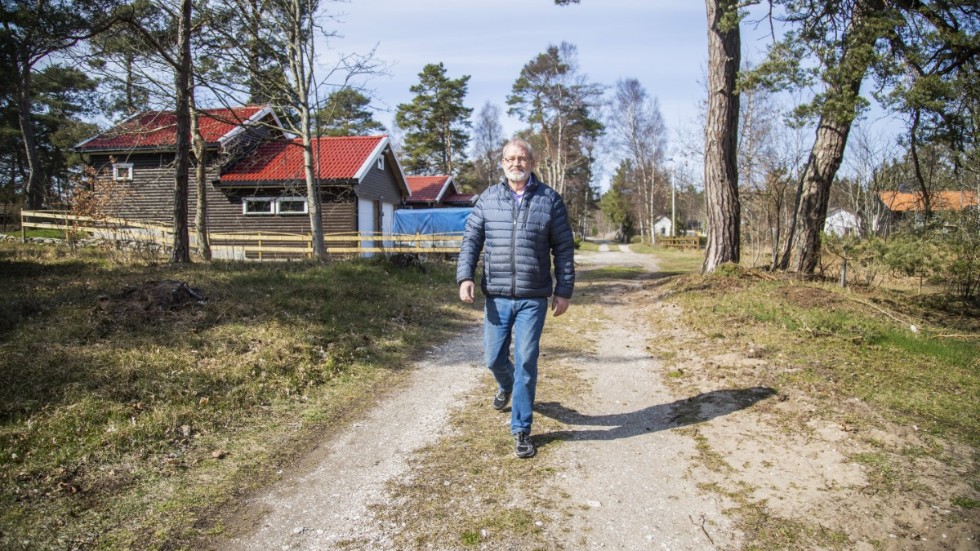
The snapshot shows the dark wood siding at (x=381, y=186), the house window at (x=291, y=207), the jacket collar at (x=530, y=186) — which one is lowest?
the jacket collar at (x=530, y=186)

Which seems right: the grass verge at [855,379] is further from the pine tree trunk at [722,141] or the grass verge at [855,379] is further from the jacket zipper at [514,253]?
the pine tree trunk at [722,141]

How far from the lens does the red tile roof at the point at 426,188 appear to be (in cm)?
3022

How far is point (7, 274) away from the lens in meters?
7.61

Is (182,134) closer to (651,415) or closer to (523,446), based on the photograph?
(523,446)

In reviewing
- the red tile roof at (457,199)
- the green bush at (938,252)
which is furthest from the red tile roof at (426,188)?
the green bush at (938,252)

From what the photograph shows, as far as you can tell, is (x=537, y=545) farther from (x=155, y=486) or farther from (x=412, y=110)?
(x=412, y=110)

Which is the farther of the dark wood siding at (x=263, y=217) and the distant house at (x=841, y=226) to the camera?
the dark wood siding at (x=263, y=217)

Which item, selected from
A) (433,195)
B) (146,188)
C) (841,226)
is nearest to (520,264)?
(841,226)

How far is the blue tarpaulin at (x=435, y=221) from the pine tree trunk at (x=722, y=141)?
1235 cm

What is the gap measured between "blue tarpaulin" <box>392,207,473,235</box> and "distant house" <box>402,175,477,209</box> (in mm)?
6566

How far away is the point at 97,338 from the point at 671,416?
515 centimetres

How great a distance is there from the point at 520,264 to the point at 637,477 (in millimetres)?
1504

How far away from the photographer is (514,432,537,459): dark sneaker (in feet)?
11.1

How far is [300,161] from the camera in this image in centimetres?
1959
